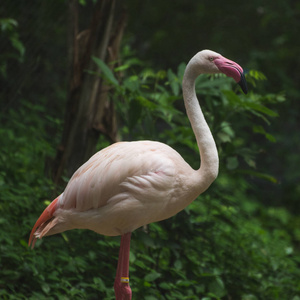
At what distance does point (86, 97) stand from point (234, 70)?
1.97 meters

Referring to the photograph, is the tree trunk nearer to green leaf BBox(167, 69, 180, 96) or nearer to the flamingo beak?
green leaf BBox(167, 69, 180, 96)

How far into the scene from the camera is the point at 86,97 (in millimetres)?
4203

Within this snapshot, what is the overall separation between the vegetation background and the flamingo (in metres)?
0.45

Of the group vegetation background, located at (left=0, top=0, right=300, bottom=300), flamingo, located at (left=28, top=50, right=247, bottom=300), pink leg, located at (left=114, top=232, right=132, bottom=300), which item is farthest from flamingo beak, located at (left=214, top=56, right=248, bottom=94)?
pink leg, located at (left=114, top=232, right=132, bottom=300)

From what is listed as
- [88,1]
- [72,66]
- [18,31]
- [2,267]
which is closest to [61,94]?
[18,31]

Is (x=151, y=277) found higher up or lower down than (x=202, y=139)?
lower down

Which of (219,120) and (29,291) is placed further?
(219,120)

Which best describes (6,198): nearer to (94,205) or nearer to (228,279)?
(94,205)

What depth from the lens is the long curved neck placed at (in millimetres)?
2568

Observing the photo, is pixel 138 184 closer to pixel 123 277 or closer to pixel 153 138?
pixel 123 277

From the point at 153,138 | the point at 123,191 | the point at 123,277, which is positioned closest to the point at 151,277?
the point at 123,277

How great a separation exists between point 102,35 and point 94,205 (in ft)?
6.91

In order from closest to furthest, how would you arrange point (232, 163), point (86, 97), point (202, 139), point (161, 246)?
1. point (202, 139)
2. point (161, 246)
3. point (232, 163)
4. point (86, 97)

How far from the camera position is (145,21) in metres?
8.42
